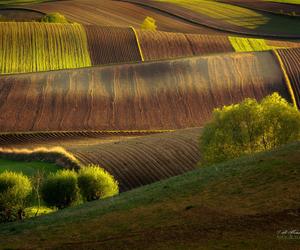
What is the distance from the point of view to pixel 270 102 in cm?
5103

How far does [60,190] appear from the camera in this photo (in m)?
40.0

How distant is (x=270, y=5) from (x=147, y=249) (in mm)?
136617

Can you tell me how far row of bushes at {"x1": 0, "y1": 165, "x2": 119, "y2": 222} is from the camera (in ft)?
118

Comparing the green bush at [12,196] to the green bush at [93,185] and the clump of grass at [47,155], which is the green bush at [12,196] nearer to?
the green bush at [93,185]

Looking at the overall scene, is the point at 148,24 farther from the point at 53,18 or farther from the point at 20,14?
the point at 20,14

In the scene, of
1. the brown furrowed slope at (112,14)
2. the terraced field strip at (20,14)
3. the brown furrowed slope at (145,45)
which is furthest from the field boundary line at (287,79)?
the terraced field strip at (20,14)

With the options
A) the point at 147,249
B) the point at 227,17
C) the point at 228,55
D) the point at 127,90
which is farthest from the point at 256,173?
the point at 227,17

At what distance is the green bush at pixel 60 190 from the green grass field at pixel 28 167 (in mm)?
9149

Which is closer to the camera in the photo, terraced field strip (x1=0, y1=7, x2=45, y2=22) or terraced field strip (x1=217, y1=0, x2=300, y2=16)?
terraced field strip (x1=0, y1=7, x2=45, y2=22)

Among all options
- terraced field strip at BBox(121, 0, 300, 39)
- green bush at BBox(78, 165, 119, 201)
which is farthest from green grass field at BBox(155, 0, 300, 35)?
green bush at BBox(78, 165, 119, 201)

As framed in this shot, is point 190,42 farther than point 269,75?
Yes

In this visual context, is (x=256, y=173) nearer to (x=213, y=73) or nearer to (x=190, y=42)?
(x=213, y=73)

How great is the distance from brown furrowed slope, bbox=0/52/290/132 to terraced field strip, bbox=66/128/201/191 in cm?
1574

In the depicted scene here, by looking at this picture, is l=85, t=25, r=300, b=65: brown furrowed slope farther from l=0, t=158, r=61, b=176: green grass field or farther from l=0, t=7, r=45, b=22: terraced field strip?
l=0, t=158, r=61, b=176: green grass field
